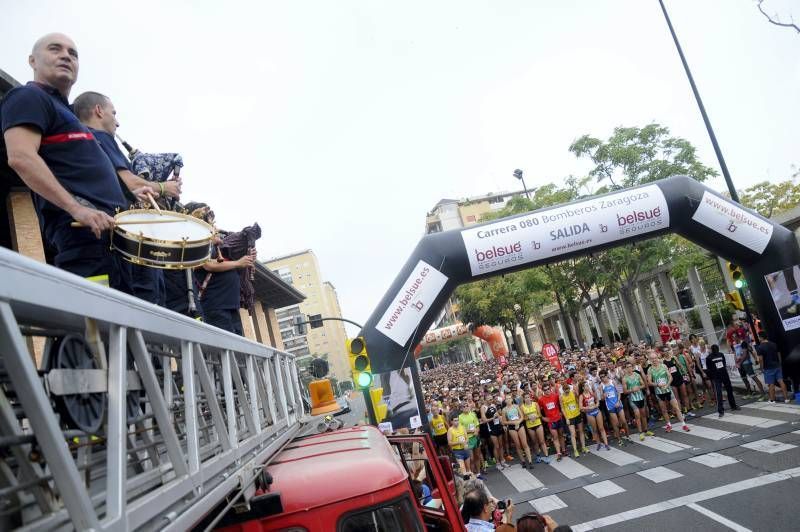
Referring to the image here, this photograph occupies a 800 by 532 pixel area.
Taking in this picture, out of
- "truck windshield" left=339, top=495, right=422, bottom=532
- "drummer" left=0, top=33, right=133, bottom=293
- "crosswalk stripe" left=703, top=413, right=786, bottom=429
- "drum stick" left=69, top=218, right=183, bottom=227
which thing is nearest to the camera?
"drummer" left=0, top=33, right=133, bottom=293

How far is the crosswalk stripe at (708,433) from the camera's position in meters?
11.8

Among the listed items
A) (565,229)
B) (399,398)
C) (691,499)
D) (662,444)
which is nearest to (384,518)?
(691,499)

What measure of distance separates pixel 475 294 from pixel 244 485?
40166mm

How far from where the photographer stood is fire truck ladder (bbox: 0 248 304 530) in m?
1.35

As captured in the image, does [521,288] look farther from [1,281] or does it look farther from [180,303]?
[1,281]

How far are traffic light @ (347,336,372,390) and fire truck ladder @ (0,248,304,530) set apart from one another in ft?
26.5

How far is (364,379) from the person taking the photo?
10906 millimetres

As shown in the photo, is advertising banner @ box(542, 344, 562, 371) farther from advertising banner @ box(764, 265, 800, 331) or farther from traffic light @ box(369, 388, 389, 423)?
traffic light @ box(369, 388, 389, 423)

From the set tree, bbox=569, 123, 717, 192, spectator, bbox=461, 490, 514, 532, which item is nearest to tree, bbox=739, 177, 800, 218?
tree, bbox=569, 123, 717, 192

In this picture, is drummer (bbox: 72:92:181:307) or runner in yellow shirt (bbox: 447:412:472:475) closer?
drummer (bbox: 72:92:181:307)

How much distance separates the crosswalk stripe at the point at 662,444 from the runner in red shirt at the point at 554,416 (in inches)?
63.3

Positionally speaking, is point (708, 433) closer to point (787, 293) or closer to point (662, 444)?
point (662, 444)

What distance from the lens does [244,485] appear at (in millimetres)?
2590

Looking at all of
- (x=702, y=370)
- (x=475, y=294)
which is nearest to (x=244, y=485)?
(x=702, y=370)
